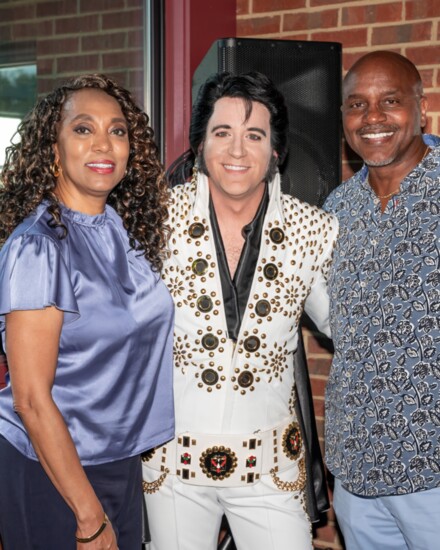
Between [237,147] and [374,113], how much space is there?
38 centimetres

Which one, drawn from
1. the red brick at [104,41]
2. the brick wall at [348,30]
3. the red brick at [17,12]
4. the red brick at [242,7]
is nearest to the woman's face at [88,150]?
the red brick at [17,12]

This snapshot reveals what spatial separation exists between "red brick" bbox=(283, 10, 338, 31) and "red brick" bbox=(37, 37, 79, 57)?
0.84 meters

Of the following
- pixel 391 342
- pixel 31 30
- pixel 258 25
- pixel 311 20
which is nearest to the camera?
pixel 391 342

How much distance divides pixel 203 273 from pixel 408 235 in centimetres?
52

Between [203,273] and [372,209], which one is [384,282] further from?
[203,273]

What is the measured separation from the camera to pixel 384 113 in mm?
2137

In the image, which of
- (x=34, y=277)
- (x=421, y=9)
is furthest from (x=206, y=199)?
(x=421, y=9)

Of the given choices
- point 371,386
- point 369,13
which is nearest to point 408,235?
point 371,386

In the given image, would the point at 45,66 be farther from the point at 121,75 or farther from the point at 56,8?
the point at 121,75

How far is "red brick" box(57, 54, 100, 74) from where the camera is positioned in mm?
3012

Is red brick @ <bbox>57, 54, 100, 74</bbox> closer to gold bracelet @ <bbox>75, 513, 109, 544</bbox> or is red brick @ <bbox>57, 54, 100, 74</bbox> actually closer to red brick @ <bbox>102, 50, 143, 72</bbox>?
red brick @ <bbox>102, 50, 143, 72</bbox>

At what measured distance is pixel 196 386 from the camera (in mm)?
2051

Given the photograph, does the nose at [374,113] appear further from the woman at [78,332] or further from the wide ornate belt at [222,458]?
the wide ornate belt at [222,458]

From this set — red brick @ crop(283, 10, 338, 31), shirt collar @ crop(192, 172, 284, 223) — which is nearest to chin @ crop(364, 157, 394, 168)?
shirt collar @ crop(192, 172, 284, 223)
